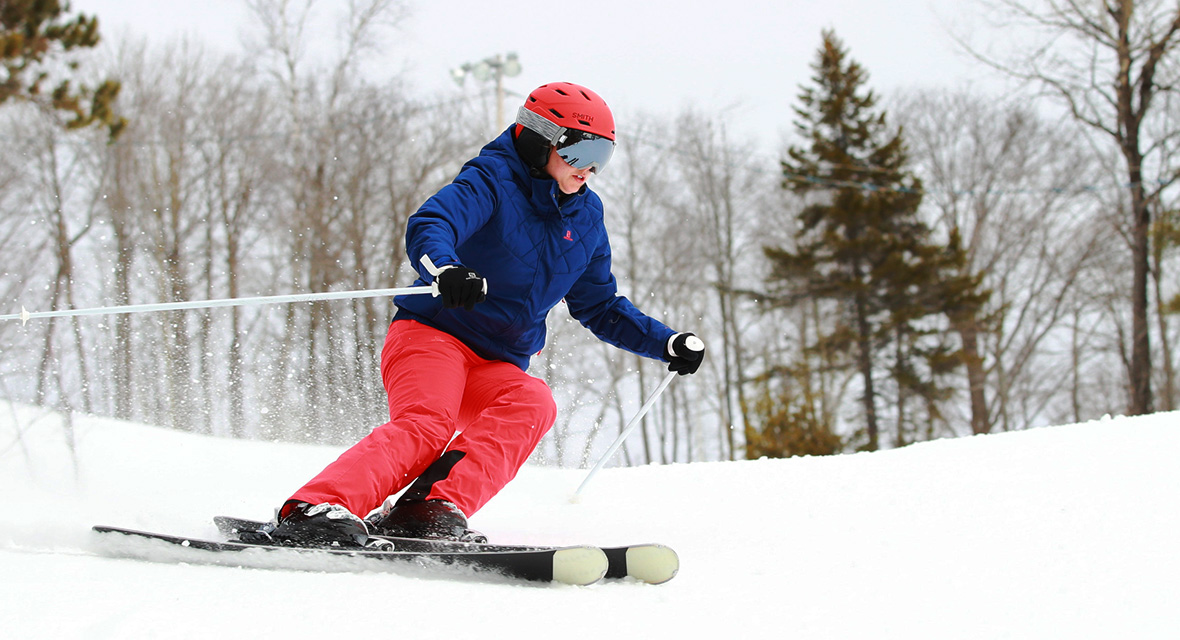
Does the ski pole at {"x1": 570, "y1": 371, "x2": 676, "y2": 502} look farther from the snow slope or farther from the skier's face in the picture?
the skier's face

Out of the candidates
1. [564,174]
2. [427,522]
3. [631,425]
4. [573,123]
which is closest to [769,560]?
[427,522]

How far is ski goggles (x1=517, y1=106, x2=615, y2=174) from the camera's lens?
2439mm

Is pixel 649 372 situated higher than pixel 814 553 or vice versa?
pixel 649 372

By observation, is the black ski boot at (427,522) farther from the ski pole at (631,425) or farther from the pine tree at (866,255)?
the pine tree at (866,255)

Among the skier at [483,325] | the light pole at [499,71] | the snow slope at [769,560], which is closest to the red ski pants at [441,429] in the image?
the skier at [483,325]

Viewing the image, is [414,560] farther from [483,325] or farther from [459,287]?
[483,325]

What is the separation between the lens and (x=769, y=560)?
2.04 metres

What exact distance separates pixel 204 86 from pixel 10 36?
7.35m

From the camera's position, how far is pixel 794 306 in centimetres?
1827

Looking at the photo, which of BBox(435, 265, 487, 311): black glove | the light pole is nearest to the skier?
BBox(435, 265, 487, 311): black glove

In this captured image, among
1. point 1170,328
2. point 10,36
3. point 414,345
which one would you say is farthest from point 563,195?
point 1170,328

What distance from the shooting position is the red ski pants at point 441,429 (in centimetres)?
199

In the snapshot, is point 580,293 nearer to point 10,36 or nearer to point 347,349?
point 347,349

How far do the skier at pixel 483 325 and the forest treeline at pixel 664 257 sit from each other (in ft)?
7.94
